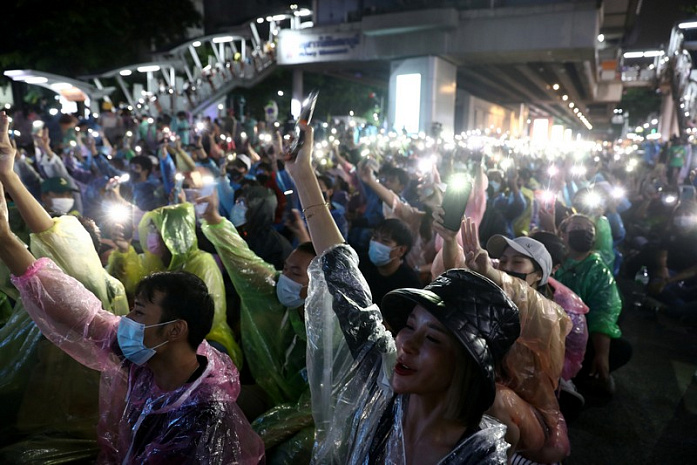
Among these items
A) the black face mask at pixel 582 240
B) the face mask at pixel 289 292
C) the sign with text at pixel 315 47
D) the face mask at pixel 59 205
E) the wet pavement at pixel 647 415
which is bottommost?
the wet pavement at pixel 647 415

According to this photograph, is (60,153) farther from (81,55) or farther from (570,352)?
(81,55)

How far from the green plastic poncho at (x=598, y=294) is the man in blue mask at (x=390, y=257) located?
1.47 meters

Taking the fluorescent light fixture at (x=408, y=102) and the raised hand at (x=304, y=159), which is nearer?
the raised hand at (x=304, y=159)

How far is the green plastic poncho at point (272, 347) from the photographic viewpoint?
2818 mm

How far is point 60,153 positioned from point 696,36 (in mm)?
42799

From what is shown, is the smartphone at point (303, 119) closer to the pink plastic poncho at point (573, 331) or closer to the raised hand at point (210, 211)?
the raised hand at point (210, 211)

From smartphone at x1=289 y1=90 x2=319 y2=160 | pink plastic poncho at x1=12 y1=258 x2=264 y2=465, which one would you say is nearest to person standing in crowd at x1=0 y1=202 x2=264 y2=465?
pink plastic poncho at x1=12 y1=258 x2=264 y2=465

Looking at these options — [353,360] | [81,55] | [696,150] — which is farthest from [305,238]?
[81,55]

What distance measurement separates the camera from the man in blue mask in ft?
12.5

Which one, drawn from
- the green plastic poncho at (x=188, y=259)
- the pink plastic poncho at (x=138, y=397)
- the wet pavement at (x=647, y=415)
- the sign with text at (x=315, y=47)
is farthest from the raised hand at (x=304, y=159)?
the sign with text at (x=315, y=47)

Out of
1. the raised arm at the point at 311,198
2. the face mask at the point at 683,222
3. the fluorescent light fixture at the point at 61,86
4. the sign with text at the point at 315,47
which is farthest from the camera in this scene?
the sign with text at the point at 315,47

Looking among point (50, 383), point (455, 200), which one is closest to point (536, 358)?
point (455, 200)

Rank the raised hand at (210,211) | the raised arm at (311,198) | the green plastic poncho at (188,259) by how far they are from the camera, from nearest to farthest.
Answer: the raised arm at (311,198), the green plastic poncho at (188,259), the raised hand at (210,211)

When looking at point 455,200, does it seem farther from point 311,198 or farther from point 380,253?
point 380,253
